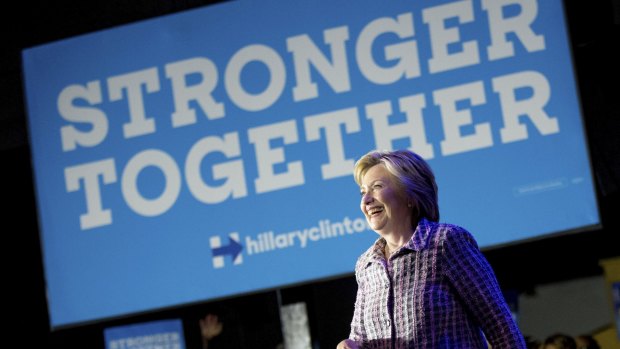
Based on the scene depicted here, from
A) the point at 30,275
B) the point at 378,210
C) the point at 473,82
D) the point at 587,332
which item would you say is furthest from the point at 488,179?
the point at 30,275

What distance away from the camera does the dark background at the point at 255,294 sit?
375 cm

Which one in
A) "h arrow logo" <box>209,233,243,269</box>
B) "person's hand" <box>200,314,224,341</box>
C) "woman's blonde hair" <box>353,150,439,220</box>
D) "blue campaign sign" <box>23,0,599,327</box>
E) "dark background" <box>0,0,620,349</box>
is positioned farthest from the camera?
"person's hand" <box>200,314,224,341</box>

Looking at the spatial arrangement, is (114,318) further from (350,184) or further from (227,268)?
(350,184)

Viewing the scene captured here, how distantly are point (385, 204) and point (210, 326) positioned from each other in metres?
2.32

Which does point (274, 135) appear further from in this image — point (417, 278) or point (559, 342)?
point (417, 278)

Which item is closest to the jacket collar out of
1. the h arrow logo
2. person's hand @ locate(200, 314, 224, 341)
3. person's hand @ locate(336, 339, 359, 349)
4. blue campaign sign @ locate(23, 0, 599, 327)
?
person's hand @ locate(336, 339, 359, 349)

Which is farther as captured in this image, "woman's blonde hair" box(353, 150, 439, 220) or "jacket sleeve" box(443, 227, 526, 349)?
"woman's blonde hair" box(353, 150, 439, 220)

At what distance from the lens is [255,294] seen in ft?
13.3

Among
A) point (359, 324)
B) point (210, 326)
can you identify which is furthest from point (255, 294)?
point (359, 324)

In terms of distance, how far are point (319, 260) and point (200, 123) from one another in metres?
0.81

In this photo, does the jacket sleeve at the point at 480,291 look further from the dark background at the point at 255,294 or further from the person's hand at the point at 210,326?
the person's hand at the point at 210,326

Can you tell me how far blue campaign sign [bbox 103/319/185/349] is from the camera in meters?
4.20

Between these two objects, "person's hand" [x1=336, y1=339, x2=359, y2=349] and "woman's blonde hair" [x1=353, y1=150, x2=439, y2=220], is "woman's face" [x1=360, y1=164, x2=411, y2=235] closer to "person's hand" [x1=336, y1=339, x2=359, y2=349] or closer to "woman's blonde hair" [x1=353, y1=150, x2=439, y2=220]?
"woman's blonde hair" [x1=353, y1=150, x2=439, y2=220]

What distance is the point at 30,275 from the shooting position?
15.4 feet
